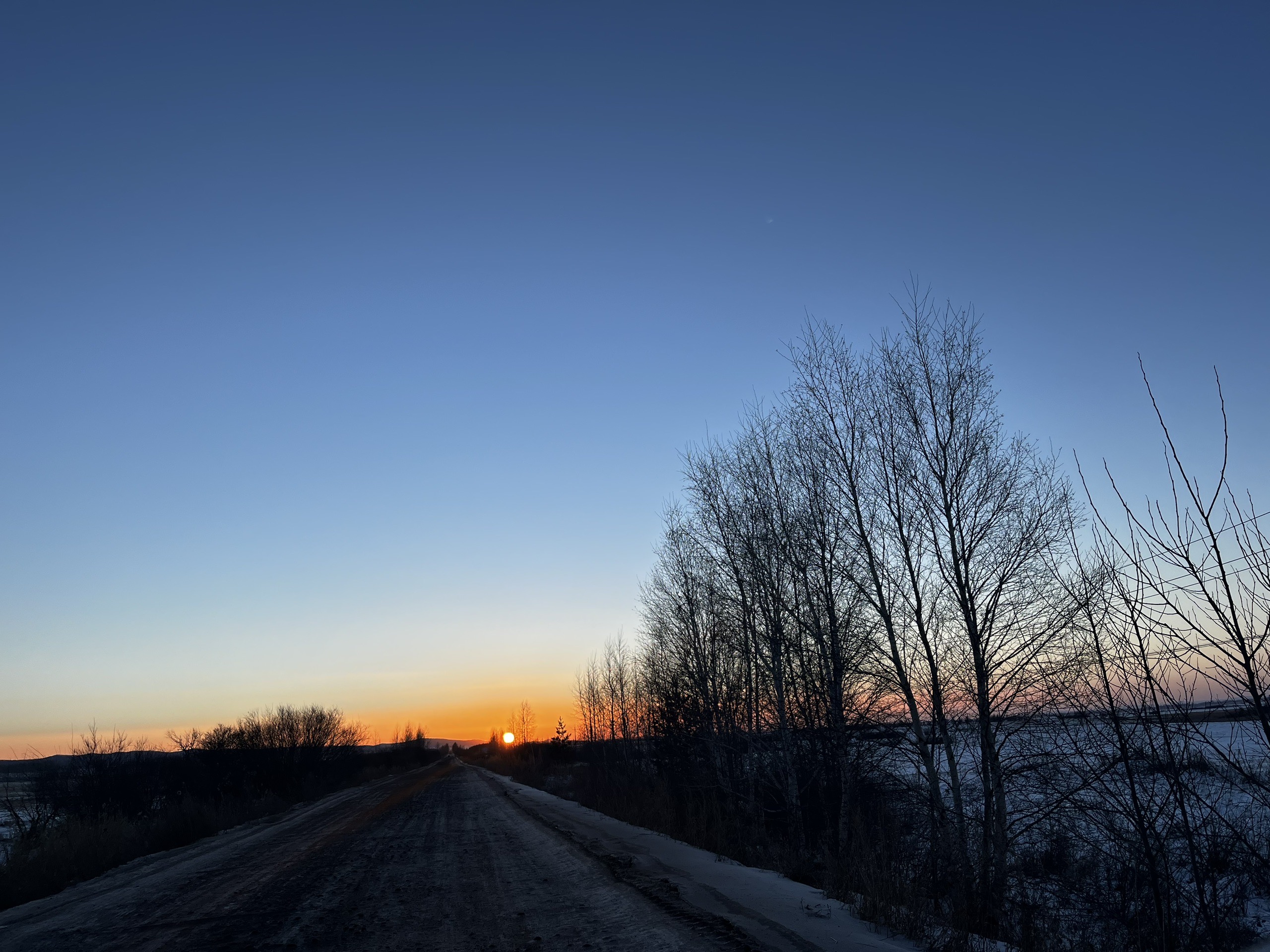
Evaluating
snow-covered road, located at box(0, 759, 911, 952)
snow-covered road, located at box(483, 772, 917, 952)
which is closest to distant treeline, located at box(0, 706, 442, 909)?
snow-covered road, located at box(0, 759, 911, 952)

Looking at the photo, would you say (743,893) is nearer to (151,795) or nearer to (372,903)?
(372,903)

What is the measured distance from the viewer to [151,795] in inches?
1134

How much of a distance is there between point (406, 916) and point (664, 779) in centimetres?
1760

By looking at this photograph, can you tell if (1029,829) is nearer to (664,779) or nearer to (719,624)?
(719,624)

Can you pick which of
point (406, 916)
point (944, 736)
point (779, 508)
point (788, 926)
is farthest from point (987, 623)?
point (406, 916)

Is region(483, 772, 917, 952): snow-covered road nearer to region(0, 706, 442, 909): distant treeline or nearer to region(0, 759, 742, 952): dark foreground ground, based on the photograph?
region(0, 759, 742, 952): dark foreground ground

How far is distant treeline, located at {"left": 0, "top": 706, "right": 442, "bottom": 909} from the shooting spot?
45.3 feet

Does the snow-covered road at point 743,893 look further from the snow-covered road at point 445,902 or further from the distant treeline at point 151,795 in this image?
the distant treeline at point 151,795

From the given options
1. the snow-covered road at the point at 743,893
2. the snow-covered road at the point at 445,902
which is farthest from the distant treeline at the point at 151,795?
the snow-covered road at the point at 743,893

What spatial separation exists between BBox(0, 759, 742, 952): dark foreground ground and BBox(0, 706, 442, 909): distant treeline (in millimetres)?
1070

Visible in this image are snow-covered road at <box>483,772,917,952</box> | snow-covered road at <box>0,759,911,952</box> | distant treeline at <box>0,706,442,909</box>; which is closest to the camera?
snow-covered road at <box>483,772,917,952</box>

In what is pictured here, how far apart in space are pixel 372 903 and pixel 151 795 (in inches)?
1066

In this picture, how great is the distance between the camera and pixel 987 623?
12.2 metres

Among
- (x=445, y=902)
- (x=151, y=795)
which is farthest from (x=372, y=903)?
(x=151, y=795)
